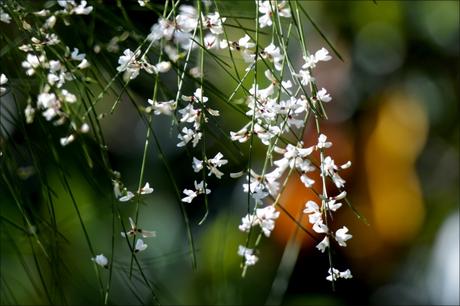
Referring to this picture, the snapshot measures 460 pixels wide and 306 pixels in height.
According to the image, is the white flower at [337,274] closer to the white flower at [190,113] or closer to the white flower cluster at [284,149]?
the white flower cluster at [284,149]

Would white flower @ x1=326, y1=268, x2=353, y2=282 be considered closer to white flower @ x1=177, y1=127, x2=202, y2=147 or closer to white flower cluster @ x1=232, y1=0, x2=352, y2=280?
white flower cluster @ x1=232, y1=0, x2=352, y2=280

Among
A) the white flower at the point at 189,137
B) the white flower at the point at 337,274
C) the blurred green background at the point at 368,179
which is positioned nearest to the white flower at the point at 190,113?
the white flower at the point at 189,137

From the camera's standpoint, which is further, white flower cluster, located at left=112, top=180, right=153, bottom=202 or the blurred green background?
the blurred green background

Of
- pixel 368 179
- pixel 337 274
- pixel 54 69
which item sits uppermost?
pixel 368 179

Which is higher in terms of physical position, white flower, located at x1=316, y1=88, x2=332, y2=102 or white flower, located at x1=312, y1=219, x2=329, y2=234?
white flower, located at x1=316, y1=88, x2=332, y2=102

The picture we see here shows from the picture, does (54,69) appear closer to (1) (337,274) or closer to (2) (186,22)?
(2) (186,22)

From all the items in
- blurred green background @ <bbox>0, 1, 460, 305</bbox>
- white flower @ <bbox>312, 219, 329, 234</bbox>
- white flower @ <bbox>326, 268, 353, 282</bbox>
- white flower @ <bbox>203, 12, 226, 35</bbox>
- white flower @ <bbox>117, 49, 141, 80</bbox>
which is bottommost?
white flower @ <bbox>326, 268, 353, 282</bbox>

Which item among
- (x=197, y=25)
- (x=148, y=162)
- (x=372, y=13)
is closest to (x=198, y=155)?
(x=148, y=162)

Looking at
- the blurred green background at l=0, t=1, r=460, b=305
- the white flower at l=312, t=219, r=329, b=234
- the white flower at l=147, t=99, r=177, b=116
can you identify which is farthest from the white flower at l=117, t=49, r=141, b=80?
the blurred green background at l=0, t=1, r=460, b=305

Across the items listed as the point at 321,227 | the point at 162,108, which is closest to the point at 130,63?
the point at 162,108
